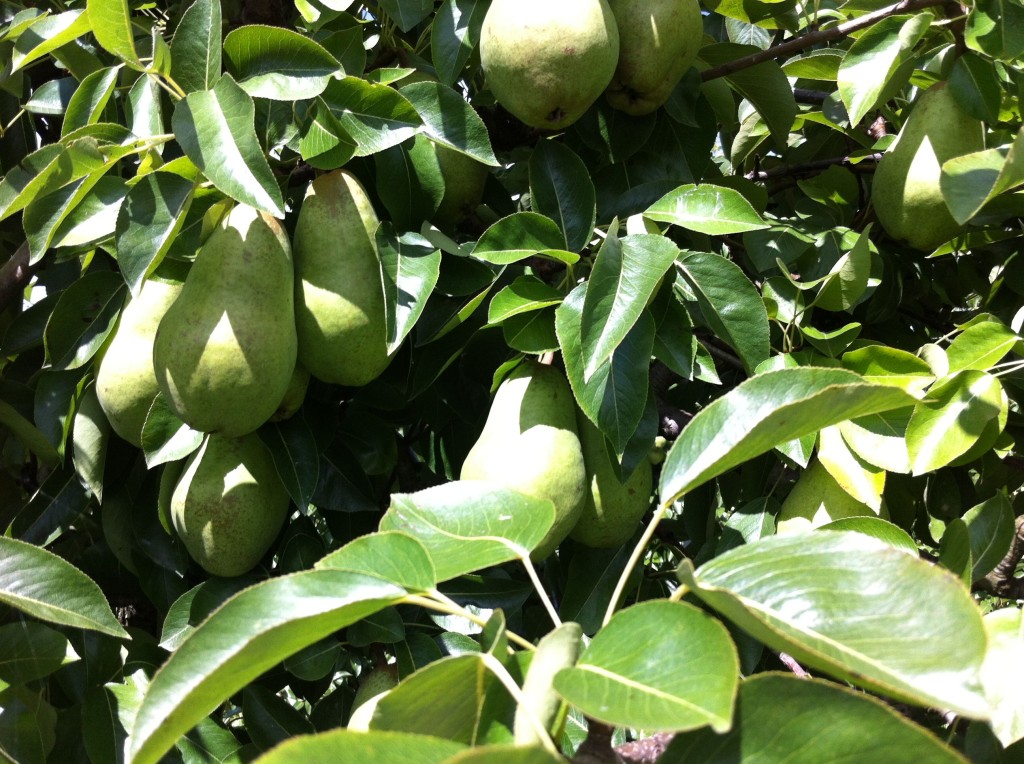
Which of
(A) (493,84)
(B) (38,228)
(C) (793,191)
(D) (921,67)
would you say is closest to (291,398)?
(B) (38,228)

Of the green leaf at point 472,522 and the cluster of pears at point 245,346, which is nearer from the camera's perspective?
the green leaf at point 472,522

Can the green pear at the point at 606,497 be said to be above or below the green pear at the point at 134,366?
below

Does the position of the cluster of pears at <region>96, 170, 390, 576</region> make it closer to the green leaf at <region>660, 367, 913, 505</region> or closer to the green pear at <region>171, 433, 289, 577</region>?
the green pear at <region>171, 433, 289, 577</region>

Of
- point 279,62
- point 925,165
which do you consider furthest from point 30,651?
point 925,165

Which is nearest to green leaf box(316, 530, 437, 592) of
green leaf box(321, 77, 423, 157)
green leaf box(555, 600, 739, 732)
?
green leaf box(555, 600, 739, 732)

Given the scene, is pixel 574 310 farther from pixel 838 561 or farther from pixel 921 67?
pixel 921 67

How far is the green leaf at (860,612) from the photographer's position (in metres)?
0.53

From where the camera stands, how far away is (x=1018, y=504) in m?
2.18

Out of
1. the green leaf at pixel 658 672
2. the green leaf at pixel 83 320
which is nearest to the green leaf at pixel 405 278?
the green leaf at pixel 83 320

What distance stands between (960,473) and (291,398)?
1284mm

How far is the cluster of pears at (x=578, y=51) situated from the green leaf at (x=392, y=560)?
2.55 feet

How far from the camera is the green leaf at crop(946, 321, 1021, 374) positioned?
130 centimetres

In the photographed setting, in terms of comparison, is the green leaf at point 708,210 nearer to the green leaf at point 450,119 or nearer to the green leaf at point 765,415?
the green leaf at point 450,119

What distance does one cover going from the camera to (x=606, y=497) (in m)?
1.30
